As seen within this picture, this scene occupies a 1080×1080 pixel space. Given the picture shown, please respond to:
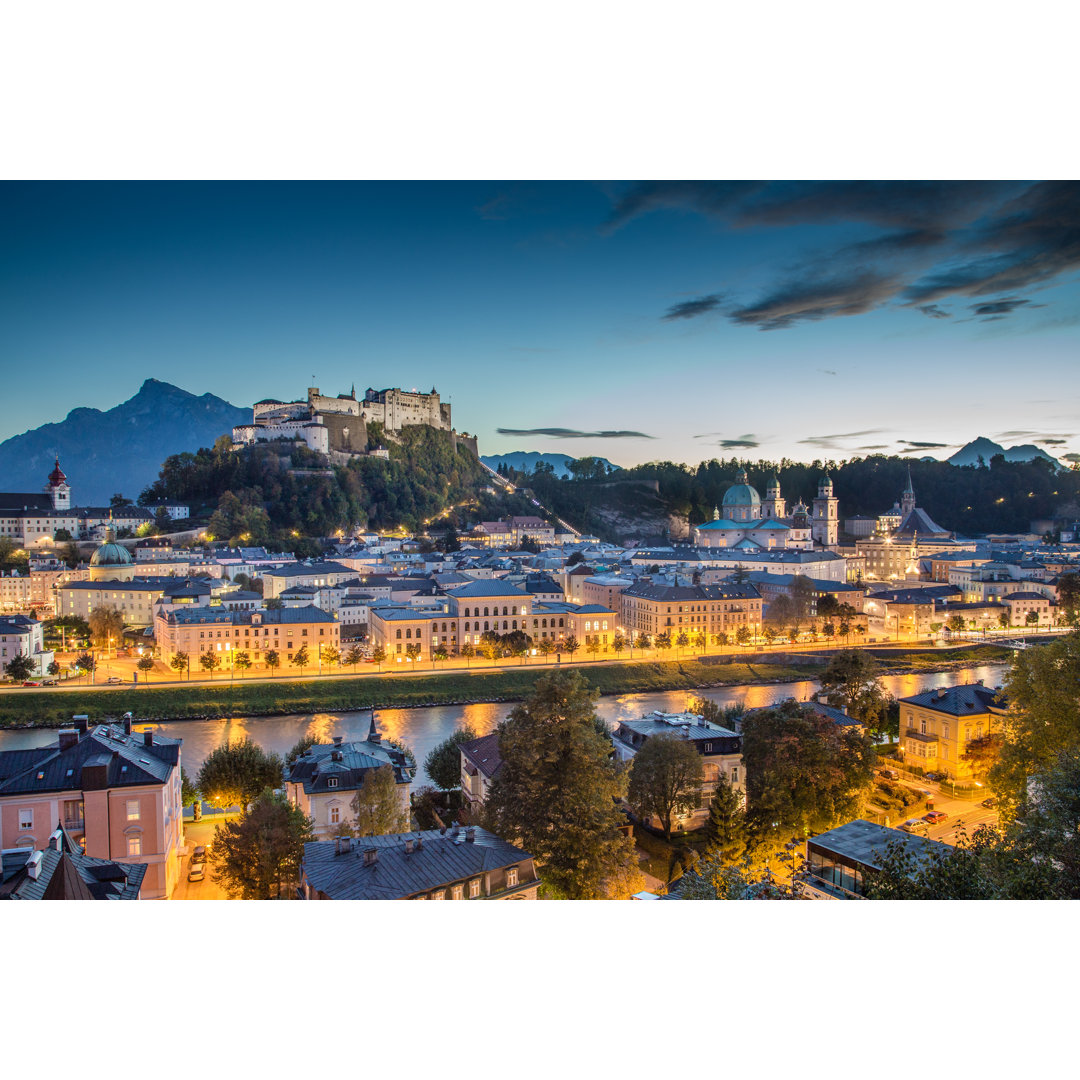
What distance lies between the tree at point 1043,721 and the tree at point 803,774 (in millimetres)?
836

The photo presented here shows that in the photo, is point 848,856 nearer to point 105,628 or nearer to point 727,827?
point 727,827

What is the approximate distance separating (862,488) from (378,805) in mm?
29620

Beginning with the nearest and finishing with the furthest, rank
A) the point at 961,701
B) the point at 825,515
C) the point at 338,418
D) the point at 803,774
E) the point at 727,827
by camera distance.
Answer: the point at 727,827 → the point at 803,774 → the point at 961,701 → the point at 338,418 → the point at 825,515

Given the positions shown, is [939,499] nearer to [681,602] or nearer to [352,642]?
[681,602]

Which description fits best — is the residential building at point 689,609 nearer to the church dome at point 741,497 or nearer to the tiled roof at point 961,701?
the tiled roof at point 961,701

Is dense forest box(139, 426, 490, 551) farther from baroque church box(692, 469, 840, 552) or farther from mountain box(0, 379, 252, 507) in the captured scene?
baroque church box(692, 469, 840, 552)

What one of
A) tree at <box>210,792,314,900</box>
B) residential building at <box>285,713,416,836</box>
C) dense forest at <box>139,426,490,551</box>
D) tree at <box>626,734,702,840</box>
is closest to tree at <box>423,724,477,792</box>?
residential building at <box>285,713,416,836</box>

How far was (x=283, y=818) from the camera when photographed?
3.78 metres

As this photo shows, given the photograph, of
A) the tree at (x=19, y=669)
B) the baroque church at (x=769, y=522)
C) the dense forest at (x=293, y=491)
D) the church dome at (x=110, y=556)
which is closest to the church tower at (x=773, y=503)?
the baroque church at (x=769, y=522)

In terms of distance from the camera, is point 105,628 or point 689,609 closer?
point 105,628

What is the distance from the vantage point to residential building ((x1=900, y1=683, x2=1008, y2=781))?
6.00 m

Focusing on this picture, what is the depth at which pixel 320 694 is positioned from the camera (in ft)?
33.7

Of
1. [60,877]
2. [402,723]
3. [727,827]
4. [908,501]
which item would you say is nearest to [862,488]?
[908,501]

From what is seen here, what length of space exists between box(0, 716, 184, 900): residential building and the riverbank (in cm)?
568
